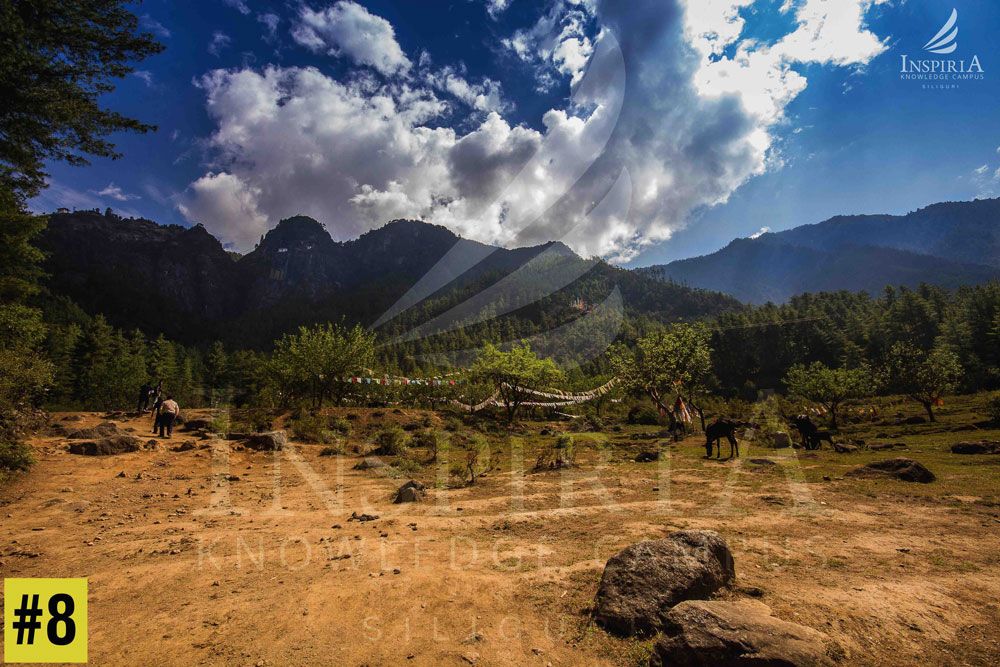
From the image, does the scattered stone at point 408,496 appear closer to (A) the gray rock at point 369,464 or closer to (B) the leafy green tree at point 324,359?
(A) the gray rock at point 369,464

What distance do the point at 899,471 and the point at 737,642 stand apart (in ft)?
42.2

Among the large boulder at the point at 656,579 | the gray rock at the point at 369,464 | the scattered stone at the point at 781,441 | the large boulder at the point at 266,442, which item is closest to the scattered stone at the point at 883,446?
the scattered stone at the point at 781,441

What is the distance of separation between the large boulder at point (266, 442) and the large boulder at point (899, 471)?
2261cm

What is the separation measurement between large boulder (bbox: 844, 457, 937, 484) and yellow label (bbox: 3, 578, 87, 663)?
58.6ft

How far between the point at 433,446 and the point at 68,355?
214 feet

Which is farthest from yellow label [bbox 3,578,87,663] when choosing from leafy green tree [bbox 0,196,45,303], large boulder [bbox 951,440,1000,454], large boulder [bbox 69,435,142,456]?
large boulder [bbox 951,440,1000,454]

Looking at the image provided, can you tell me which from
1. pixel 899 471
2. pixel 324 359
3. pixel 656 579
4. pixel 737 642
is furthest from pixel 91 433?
pixel 899 471

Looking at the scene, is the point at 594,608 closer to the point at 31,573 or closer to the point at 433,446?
the point at 31,573

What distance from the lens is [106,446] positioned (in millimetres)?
15266

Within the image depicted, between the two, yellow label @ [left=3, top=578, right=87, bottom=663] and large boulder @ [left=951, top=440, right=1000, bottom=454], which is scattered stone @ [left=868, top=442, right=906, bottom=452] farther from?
yellow label @ [left=3, top=578, right=87, bottom=663]

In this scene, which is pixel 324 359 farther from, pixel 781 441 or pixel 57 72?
pixel 781 441

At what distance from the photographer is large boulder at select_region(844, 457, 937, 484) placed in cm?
1192

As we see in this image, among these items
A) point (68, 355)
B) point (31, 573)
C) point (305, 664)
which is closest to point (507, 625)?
point (305, 664)

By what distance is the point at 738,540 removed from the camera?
7.54m
